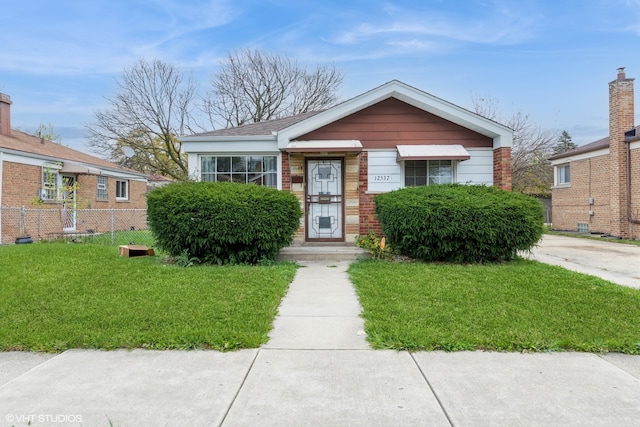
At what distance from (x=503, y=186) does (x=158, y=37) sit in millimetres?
12202

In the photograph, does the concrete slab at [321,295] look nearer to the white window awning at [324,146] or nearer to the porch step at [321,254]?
the porch step at [321,254]

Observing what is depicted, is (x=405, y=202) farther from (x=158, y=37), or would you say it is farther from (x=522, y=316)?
(x=158, y=37)

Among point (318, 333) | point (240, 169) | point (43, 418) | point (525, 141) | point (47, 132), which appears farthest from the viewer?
point (525, 141)

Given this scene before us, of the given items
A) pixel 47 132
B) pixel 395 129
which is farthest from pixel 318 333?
pixel 47 132

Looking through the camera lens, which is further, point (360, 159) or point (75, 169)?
point (75, 169)

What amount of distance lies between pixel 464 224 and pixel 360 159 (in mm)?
3604

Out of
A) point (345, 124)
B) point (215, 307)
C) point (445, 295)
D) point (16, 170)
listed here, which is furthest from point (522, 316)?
point (16, 170)

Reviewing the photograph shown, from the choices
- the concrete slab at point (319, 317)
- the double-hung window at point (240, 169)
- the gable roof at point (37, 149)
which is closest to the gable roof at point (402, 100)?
the double-hung window at point (240, 169)

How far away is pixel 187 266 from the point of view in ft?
24.0

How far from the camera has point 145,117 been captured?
2483 cm

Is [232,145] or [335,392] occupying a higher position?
[232,145]

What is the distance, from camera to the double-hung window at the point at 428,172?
1007 cm

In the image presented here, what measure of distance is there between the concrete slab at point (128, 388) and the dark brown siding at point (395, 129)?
24.5ft

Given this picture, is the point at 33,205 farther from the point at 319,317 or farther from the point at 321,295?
the point at 319,317
